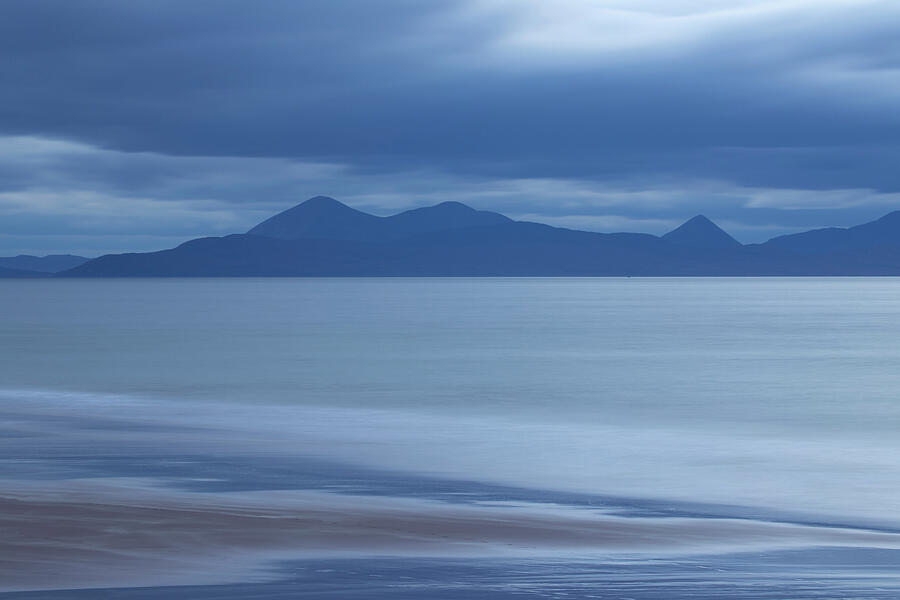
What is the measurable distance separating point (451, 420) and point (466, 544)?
52.8 ft

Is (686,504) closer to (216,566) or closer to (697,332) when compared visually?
(216,566)

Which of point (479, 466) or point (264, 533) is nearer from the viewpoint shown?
point (264, 533)

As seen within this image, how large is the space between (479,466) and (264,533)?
7813 mm

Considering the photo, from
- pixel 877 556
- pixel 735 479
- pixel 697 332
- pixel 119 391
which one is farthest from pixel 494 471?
pixel 697 332

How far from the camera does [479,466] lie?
20016 millimetres

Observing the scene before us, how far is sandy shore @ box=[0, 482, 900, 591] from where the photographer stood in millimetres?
10898

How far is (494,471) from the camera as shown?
19344 mm

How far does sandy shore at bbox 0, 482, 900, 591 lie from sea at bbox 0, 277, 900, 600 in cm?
6

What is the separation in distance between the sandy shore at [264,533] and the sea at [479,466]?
59 mm

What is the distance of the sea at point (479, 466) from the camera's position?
1071 cm

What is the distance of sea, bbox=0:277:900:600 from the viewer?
10.7 metres

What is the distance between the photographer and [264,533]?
12.6m

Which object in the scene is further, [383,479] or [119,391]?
[119,391]

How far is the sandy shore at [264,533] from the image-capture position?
10898 millimetres
